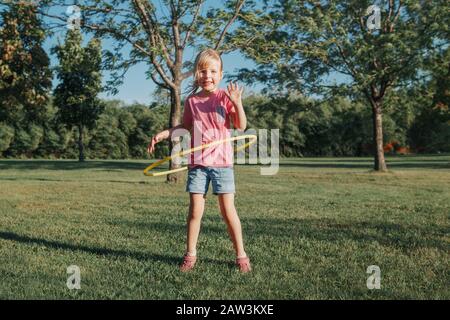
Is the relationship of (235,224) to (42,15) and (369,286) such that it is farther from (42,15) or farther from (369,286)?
(42,15)

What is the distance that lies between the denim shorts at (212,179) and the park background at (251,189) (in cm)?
69

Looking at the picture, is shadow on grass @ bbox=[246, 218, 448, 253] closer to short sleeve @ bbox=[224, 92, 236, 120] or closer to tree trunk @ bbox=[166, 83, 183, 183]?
short sleeve @ bbox=[224, 92, 236, 120]

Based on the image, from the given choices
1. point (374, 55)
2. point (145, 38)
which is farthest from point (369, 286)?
point (374, 55)

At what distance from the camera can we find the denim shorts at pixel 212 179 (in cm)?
439

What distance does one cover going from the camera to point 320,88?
68.0 ft

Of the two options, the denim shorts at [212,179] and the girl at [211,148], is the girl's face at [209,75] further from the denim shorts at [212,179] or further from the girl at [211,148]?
the denim shorts at [212,179]

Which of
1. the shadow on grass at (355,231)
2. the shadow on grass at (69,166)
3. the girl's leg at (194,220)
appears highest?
the shadow on grass at (69,166)

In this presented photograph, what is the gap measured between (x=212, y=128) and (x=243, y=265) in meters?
1.24

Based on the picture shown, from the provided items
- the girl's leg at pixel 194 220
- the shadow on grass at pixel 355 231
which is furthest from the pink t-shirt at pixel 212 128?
the shadow on grass at pixel 355 231

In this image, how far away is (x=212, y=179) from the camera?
14.5ft

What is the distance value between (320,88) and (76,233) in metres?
16.3

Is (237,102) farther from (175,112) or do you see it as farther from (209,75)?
(175,112)

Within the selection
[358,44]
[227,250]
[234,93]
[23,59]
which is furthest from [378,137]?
[234,93]
